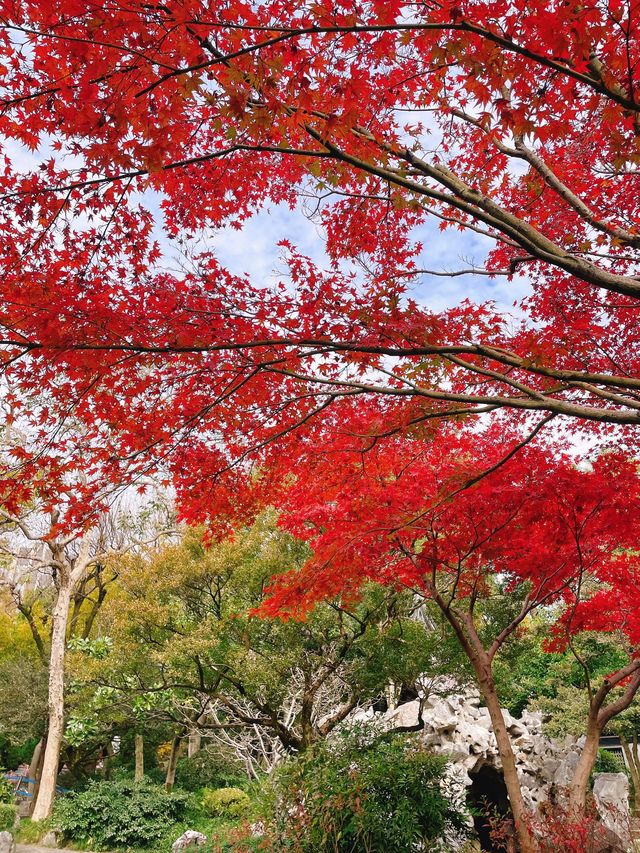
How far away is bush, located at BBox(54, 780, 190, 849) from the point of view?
39.6 feet

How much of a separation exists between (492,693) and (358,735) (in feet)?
5.05

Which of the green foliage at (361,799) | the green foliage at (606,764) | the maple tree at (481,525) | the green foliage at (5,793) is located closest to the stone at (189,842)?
the green foliage at (5,793)

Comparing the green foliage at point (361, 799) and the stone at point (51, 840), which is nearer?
the green foliage at point (361, 799)

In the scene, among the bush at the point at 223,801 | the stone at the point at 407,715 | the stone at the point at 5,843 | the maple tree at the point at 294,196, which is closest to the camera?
the maple tree at the point at 294,196

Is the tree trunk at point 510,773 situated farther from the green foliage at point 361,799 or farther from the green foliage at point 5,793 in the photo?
the green foliage at point 5,793

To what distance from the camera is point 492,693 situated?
19.6 ft

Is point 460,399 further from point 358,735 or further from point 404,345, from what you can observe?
point 358,735

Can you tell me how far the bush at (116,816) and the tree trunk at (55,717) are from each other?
1.67 ft

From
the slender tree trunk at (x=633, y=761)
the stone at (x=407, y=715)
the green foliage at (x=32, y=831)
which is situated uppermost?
the stone at (x=407, y=715)

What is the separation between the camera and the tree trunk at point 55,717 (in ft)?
42.9

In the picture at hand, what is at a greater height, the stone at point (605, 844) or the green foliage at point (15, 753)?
the green foliage at point (15, 753)

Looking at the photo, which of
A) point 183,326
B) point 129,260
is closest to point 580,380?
point 183,326

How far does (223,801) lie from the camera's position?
13.4m

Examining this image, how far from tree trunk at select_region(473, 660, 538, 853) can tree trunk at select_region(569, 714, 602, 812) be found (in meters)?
0.50
